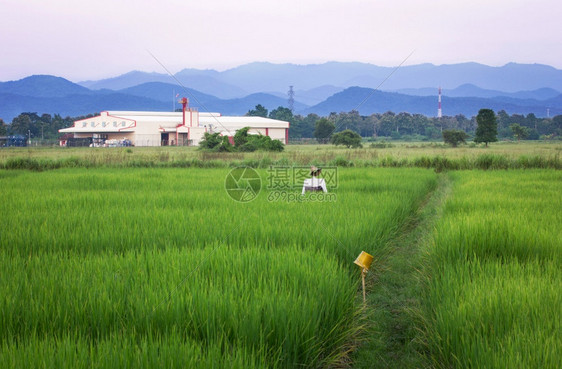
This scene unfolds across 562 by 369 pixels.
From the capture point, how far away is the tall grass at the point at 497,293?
2.08m

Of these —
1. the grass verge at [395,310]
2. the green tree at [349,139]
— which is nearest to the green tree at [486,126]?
the green tree at [349,139]

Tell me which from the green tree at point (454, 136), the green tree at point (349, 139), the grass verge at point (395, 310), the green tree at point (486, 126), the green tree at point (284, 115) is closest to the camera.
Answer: the grass verge at point (395, 310)

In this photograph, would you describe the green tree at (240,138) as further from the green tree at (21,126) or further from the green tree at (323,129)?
the green tree at (21,126)

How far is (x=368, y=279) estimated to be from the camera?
4.23 meters

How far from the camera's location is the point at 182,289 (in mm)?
2633

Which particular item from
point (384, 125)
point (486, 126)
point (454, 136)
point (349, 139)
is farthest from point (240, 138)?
point (384, 125)

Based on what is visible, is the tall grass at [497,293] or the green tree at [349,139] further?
the green tree at [349,139]

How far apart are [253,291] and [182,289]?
1.39 ft

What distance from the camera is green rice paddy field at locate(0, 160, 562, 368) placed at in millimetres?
2051

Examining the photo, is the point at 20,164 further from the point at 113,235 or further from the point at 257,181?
the point at 113,235

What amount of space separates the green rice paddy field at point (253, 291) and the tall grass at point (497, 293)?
12mm

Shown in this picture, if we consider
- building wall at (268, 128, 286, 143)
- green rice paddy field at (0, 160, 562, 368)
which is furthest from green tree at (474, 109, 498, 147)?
green rice paddy field at (0, 160, 562, 368)

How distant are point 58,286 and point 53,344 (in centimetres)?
85

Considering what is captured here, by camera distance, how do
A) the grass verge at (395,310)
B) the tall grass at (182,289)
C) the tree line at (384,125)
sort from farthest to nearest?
the tree line at (384,125)
the grass verge at (395,310)
the tall grass at (182,289)
